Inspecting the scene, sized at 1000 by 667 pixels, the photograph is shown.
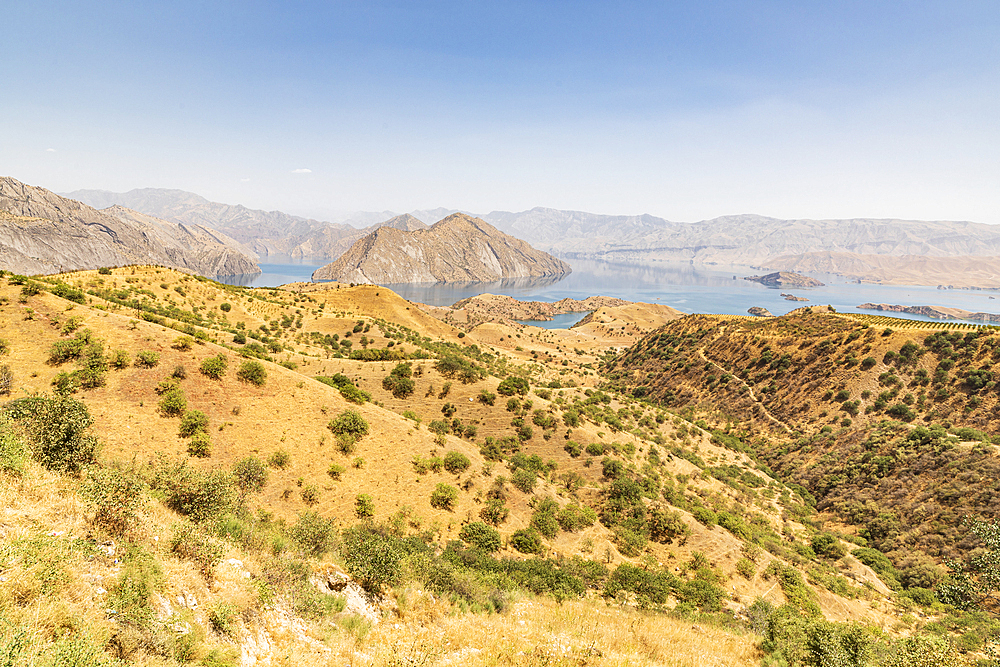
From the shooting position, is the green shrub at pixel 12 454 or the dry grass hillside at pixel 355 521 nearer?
the dry grass hillside at pixel 355 521

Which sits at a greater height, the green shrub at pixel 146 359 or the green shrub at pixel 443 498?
the green shrub at pixel 146 359

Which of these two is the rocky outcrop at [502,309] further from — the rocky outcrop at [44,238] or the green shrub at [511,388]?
the rocky outcrop at [44,238]

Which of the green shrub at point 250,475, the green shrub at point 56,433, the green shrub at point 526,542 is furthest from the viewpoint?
the green shrub at point 526,542

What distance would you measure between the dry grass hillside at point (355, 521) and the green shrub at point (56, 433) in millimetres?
59

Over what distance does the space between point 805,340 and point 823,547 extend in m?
38.7

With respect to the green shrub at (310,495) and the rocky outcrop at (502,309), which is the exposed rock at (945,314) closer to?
the rocky outcrop at (502,309)

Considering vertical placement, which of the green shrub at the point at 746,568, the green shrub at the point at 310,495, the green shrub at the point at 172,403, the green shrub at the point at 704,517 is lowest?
the green shrub at the point at 746,568

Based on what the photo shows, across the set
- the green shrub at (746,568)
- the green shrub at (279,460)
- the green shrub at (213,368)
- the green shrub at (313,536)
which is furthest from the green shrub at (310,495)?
the green shrub at (746,568)

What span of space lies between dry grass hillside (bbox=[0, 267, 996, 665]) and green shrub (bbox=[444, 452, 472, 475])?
0.67ft

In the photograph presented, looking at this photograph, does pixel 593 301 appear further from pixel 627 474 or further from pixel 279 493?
pixel 279 493

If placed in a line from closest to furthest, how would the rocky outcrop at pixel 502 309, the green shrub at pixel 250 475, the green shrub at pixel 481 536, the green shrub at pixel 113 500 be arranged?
the green shrub at pixel 113 500, the green shrub at pixel 250 475, the green shrub at pixel 481 536, the rocky outcrop at pixel 502 309

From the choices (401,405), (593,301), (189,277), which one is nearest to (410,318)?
(189,277)

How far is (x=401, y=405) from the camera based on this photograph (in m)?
27.5

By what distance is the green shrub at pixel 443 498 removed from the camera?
1830cm
